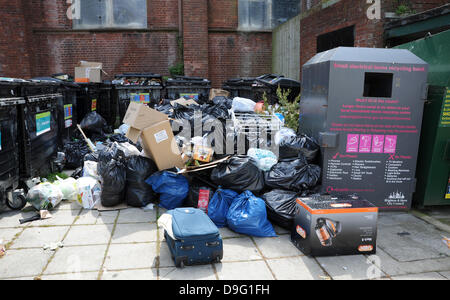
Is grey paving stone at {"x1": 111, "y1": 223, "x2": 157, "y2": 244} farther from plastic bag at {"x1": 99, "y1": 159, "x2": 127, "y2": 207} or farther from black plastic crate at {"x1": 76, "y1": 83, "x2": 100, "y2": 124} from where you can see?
black plastic crate at {"x1": 76, "y1": 83, "x2": 100, "y2": 124}

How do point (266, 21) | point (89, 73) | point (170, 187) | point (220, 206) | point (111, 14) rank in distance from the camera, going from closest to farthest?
point (220, 206), point (170, 187), point (89, 73), point (111, 14), point (266, 21)

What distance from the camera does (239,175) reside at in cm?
387

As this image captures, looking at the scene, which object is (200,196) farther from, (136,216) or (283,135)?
(283,135)

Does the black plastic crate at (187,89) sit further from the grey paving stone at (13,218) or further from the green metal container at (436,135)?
the green metal container at (436,135)

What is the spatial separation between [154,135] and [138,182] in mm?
633

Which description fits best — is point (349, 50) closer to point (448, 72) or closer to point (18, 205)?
point (448, 72)

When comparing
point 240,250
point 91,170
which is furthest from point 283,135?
point 91,170

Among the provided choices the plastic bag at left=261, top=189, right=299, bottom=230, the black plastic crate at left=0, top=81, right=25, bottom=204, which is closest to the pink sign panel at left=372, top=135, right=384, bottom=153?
the plastic bag at left=261, top=189, right=299, bottom=230

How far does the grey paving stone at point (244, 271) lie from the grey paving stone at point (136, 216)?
1.34m

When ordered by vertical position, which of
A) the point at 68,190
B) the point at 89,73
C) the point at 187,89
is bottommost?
the point at 68,190

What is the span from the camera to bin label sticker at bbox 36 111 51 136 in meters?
4.88

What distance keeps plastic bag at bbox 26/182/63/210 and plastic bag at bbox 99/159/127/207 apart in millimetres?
603

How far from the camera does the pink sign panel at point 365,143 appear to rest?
3.96 metres

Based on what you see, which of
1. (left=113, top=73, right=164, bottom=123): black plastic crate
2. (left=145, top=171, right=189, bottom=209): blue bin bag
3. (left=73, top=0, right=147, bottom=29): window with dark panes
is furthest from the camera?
(left=73, top=0, right=147, bottom=29): window with dark panes
